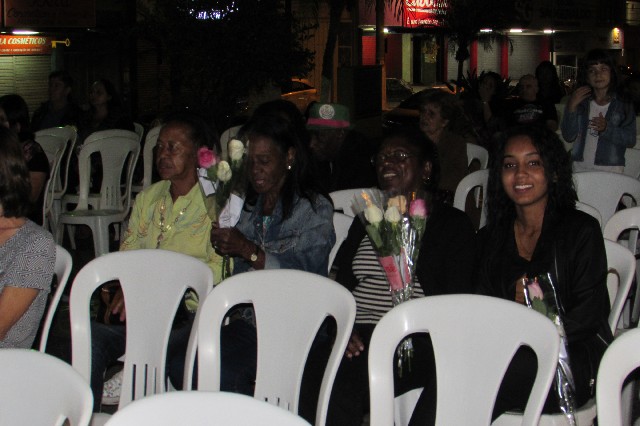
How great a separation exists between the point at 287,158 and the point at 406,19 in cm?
2201

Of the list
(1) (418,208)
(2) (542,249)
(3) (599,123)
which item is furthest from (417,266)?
(3) (599,123)

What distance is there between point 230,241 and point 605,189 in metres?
2.64

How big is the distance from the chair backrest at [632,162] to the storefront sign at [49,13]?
9.80m

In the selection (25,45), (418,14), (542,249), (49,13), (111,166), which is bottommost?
(542,249)

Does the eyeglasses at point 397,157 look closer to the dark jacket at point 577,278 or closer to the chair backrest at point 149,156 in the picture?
the dark jacket at point 577,278

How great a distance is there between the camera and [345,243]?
420 centimetres

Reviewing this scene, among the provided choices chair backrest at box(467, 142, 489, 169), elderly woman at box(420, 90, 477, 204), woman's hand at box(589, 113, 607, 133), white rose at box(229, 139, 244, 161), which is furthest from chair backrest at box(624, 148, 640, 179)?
white rose at box(229, 139, 244, 161)

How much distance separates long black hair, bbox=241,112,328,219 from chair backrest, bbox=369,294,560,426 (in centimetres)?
123

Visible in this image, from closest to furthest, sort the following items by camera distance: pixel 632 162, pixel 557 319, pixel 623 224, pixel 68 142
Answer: pixel 557 319 < pixel 623 224 < pixel 632 162 < pixel 68 142

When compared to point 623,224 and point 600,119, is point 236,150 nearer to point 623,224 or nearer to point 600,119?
point 623,224

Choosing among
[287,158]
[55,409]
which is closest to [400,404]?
[287,158]

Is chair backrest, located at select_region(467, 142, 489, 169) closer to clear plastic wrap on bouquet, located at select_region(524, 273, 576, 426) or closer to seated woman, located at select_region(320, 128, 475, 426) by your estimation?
seated woman, located at select_region(320, 128, 475, 426)

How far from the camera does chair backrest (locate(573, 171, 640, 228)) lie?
5375 mm

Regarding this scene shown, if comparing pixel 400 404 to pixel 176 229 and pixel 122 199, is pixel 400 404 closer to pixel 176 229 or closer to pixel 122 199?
pixel 176 229
